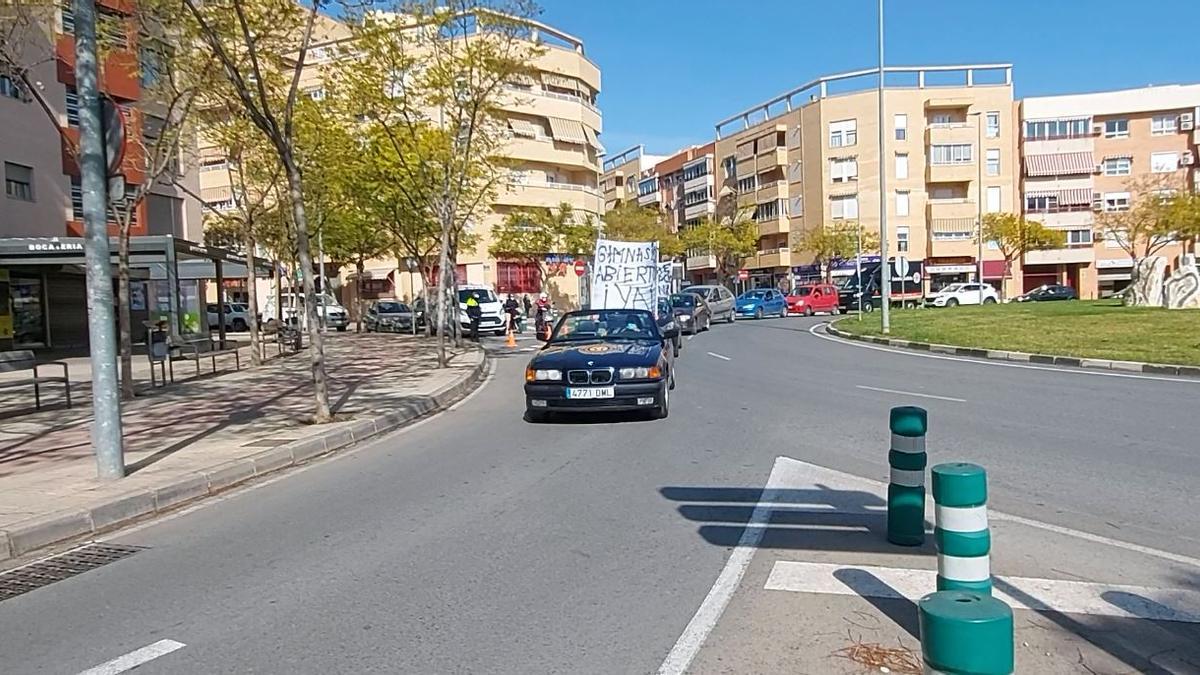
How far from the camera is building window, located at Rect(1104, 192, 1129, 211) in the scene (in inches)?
2660

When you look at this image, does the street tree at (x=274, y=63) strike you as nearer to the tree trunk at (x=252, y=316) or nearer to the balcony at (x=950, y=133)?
the tree trunk at (x=252, y=316)

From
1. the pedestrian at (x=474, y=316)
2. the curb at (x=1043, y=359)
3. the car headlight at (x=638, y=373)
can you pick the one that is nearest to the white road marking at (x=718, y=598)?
the car headlight at (x=638, y=373)

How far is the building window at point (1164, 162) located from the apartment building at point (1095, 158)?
7cm

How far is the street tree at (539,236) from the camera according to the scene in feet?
169

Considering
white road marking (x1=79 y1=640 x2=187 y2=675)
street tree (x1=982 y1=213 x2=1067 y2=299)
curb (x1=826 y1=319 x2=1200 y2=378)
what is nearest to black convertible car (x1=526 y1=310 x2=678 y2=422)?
white road marking (x1=79 y1=640 x2=187 y2=675)

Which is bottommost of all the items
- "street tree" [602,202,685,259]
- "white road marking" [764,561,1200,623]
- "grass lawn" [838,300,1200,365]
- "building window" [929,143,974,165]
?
"white road marking" [764,561,1200,623]

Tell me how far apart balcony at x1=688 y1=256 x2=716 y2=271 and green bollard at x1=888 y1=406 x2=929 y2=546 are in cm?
7050

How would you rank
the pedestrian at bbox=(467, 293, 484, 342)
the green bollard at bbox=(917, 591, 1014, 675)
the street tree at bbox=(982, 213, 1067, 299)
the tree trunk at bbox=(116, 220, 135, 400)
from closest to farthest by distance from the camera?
the green bollard at bbox=(917, 591, 1014, 675) → the tree trunk at bbox=(116, 220, 135, 400) → the pedestrian at bbox=(467, 293, 484, 342) → the street tree at bbox=(982, 213, 1067, 299)

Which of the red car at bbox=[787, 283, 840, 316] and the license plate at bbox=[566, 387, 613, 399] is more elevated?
the red car at bbox=[787, 283, 840, 316]

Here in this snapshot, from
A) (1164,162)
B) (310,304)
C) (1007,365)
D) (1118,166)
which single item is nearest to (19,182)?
(310,304)

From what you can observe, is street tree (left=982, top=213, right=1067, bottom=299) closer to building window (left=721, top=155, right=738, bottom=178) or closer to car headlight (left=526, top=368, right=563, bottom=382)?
building window (left=721, top=155, right=738, bottom=178)

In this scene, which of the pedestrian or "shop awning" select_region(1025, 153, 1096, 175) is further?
"shop awning" select_region(1025, 153, 1096, 175)

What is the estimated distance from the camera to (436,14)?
1802 centimetres

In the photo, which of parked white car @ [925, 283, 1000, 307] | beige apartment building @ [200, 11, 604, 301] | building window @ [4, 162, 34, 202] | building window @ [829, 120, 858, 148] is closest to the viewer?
building window @ [4, 162, 34, 202]
